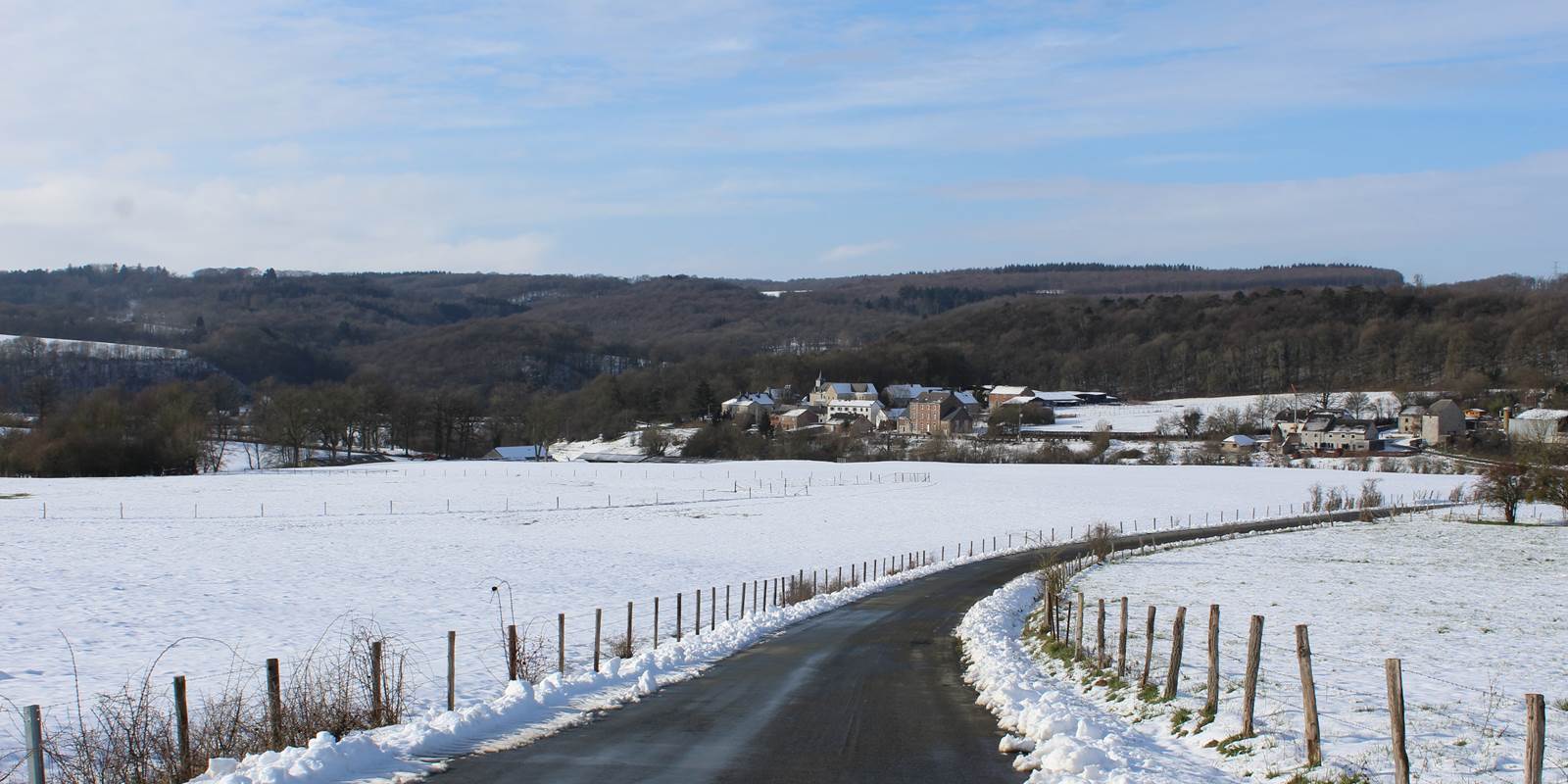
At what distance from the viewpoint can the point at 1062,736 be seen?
1080 cm

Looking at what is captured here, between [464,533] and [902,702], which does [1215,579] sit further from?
[464,533]

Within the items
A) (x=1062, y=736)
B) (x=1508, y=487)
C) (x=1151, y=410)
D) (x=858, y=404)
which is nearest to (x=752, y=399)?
(x=858, y=404)

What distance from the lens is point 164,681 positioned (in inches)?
761

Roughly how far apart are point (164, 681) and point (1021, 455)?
99.8m

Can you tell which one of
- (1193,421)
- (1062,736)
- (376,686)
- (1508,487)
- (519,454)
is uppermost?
(1193,421)

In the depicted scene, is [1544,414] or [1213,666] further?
[1544,414]

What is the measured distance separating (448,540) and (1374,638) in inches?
1496

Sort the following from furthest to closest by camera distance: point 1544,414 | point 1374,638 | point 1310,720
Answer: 1. point 1544,414
2. point 1374,638
3. point 1310,720

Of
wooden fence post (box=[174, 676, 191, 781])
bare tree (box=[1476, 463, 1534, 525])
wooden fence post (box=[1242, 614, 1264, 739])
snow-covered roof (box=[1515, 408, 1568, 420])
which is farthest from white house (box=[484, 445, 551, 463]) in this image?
wooden fence post (box=[1242, 614, 1264, 739])

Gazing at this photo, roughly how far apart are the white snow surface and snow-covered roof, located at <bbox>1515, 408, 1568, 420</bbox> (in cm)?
6856

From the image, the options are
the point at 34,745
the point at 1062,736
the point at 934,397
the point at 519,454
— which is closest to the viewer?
the point at 34,745

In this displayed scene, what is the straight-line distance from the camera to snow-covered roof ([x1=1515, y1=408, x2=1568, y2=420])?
105m

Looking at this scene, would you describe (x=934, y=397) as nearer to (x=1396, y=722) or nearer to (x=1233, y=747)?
(x=1233, y=747)

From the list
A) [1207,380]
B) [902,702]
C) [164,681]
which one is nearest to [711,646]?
[902,702]
